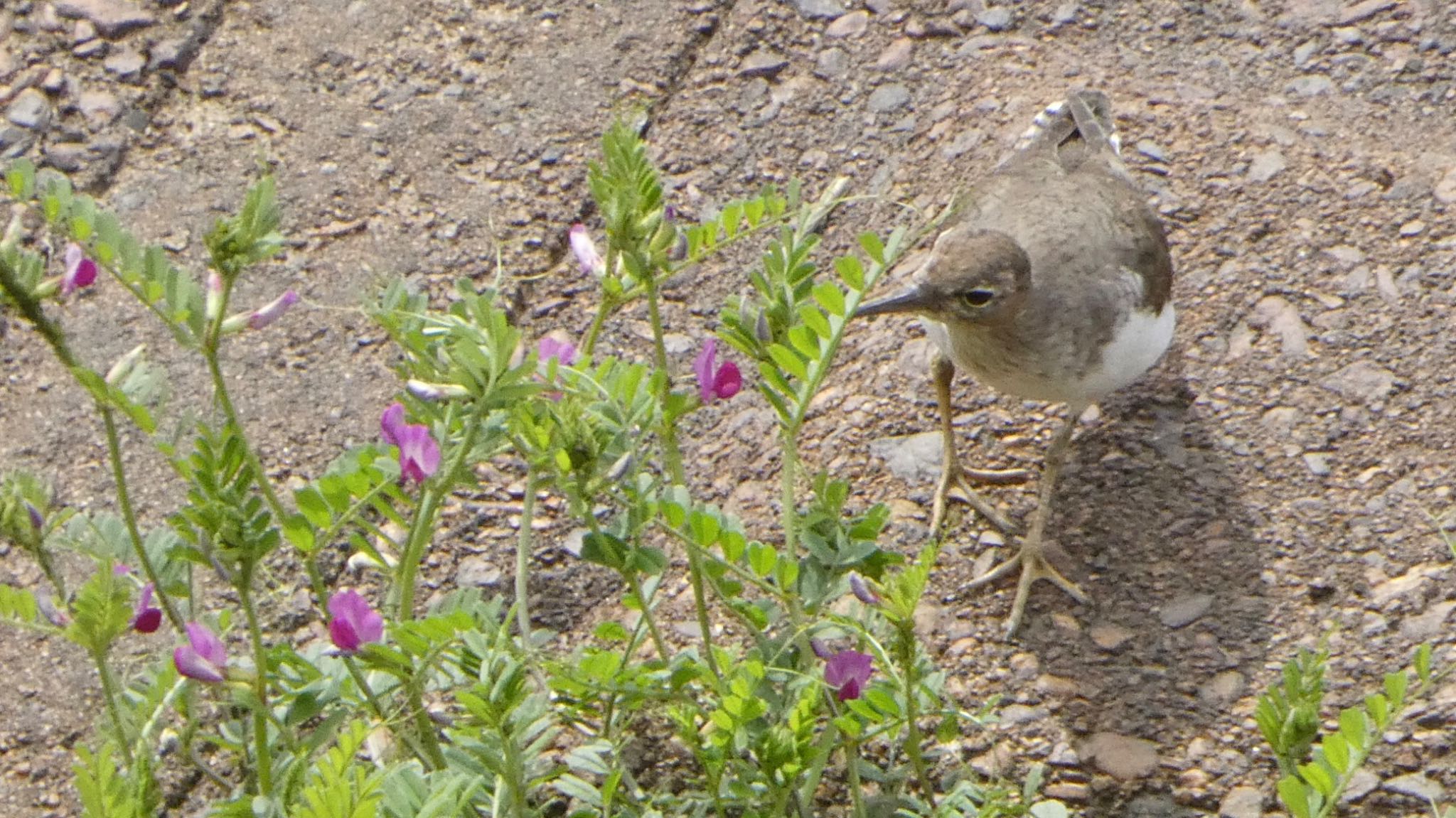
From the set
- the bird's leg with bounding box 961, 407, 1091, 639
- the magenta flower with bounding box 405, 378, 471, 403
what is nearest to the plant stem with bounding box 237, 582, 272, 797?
the magenta flower with bounding box 405, 378, 471, 403

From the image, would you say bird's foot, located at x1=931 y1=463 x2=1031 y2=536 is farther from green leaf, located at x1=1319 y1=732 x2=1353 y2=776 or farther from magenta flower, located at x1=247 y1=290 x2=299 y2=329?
magenta flower, located at x1=247 y1=290 x2=299 y2=329

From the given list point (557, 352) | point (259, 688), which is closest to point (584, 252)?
point (557, 352)

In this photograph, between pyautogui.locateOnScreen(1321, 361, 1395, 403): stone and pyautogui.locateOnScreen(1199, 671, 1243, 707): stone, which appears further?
pyautogui.locateOnScreen(1321, 361, 1395, 403): stone

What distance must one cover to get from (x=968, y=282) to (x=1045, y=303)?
0.27 meters

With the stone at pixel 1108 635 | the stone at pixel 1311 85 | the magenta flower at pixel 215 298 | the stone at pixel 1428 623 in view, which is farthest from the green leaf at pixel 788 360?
the stone at pixel 1311 85

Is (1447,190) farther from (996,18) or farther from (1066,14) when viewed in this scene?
(996,18)

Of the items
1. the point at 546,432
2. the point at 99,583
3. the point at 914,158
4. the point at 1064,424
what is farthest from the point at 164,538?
the point at 914,158

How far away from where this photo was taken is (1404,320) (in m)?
4.10

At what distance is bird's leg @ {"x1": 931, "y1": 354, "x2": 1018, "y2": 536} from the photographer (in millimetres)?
3832

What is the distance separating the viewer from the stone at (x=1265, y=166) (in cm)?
451

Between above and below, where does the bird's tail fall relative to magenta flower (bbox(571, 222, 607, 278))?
below

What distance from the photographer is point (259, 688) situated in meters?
2.53

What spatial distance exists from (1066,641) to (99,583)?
6.46 ft

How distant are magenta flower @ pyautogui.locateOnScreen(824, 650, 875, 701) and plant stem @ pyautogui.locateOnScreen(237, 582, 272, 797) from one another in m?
0.83
